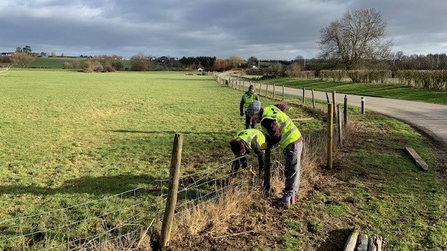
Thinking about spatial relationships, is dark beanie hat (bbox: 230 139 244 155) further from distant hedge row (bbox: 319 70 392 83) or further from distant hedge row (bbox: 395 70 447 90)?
distant hedge row (bbox: 319 70 392 83)

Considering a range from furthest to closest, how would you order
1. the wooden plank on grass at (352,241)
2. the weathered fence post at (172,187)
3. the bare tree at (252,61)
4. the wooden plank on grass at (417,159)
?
the bare tree at (252,61) < the wooden plank on grass at (417,159) < the wooden plank on grass at (352,241) < the weathered fence post at (172,187)

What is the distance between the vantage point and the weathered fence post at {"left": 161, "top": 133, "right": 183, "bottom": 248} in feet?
14.9

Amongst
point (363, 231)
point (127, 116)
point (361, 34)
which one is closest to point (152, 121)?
point (127, 116)

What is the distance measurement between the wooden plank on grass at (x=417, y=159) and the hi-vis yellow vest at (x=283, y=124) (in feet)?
12.7

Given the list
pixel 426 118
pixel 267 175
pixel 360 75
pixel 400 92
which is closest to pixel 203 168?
pixel 267 175

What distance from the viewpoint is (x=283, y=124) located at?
5867 mm

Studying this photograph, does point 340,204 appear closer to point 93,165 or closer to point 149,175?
point 149,175

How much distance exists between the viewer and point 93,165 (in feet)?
29.7

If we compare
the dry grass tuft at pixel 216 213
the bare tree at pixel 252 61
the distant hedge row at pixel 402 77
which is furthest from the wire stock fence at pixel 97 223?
the bare tree at pixel 252 61

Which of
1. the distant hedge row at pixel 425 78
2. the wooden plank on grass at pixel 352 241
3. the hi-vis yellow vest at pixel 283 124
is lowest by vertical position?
the wooden plank on grass at pixel 352 241

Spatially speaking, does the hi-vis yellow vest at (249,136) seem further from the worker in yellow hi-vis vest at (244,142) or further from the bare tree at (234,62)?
the bare tree at (234,62)

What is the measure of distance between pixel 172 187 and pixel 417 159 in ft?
21.4

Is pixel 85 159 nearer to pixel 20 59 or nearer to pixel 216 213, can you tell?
pixel 216 213

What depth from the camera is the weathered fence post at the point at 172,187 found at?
14.9 ft
